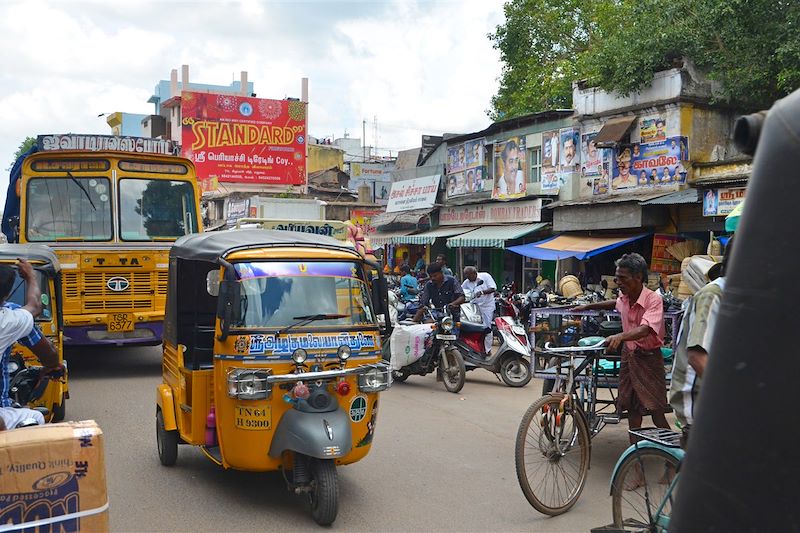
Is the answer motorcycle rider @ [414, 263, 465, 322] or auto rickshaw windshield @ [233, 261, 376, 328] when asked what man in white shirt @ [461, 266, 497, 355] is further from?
auto rickshaw windshield @ [233, 261, 376, 328]

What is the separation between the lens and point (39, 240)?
1158 centimetres

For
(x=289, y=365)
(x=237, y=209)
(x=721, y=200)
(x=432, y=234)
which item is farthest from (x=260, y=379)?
(x=237, y=209)

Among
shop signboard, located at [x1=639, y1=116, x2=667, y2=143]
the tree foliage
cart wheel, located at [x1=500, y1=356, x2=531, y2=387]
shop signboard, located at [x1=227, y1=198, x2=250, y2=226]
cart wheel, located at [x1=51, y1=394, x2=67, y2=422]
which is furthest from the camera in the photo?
shop signboard, located at [x1=227, y1=198, x2=250, y2=226]

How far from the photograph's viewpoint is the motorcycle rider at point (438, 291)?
1162cm

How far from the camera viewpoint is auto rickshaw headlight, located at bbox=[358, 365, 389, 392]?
5723 mm

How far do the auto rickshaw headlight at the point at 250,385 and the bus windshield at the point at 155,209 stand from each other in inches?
289

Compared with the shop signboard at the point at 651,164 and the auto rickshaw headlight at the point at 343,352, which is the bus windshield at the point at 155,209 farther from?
the shop signboard at the point at 651,164

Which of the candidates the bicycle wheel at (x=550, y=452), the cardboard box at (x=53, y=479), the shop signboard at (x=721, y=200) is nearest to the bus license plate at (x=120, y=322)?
the bicycle wheel at (x=550, y=452)

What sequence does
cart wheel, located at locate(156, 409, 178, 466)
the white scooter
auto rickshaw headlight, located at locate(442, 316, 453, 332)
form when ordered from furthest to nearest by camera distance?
the white scooter < auto rickshaw headlight, located at locate(442, 316, 453, 332) < cart wheel, located at locate(156, 409, 178, 466)

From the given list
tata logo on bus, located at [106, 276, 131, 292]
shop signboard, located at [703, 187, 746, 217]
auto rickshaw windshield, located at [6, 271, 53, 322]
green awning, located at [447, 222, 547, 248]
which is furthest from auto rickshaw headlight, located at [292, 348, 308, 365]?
green awning, located at [447, 222, 547, 248]

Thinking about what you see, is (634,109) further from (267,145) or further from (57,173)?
(267,145)

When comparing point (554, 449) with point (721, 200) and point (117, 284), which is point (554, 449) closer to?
point (117, 284)

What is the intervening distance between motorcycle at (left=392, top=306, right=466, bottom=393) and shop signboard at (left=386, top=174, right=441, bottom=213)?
1606 centimetres

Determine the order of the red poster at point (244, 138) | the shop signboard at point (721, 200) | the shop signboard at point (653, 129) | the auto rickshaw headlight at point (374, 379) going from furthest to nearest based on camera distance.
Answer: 1. the red poster at point (244, 138)
2. the shop signboard at point (653, 129)
3. the shop signboard at point (721, 200)
4. the auto rickshaw headlight at point (374, 379)
